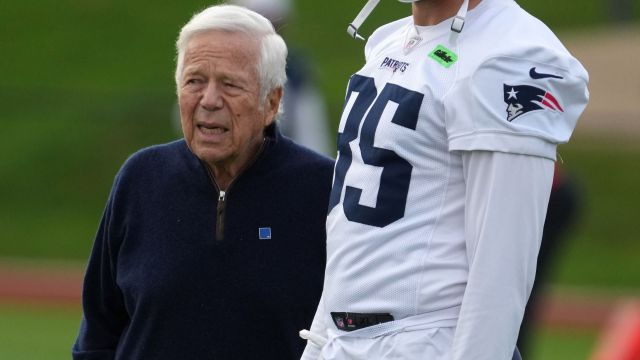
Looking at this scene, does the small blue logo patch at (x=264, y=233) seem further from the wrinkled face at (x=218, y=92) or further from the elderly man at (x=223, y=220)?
the wrinkled face at (x=218, y=92)

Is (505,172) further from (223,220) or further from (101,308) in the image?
(101,308)

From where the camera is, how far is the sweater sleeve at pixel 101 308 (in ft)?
14.9

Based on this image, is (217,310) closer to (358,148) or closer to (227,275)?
(227,275)

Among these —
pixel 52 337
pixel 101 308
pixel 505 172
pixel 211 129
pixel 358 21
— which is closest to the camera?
pixel 505 172

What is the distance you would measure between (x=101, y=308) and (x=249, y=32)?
40.2 inches

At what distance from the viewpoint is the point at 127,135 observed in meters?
21.8

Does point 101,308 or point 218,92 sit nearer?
point 218,92

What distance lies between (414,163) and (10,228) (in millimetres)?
16466

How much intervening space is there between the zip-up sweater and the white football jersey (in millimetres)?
469

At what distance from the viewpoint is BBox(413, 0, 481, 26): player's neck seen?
3822mm

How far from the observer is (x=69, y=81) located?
2709cm

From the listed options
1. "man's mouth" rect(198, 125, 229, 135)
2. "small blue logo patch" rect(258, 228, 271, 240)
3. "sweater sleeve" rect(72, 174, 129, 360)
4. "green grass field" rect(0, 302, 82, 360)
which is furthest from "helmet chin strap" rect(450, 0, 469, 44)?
"green grass field" rect(0, 302, 82, 360)

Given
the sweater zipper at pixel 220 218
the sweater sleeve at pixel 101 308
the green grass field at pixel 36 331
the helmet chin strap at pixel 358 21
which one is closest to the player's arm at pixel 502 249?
the helmet chin strap at pixel 358 21

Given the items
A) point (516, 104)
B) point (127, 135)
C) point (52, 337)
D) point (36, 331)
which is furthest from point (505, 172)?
point (127, 135)
